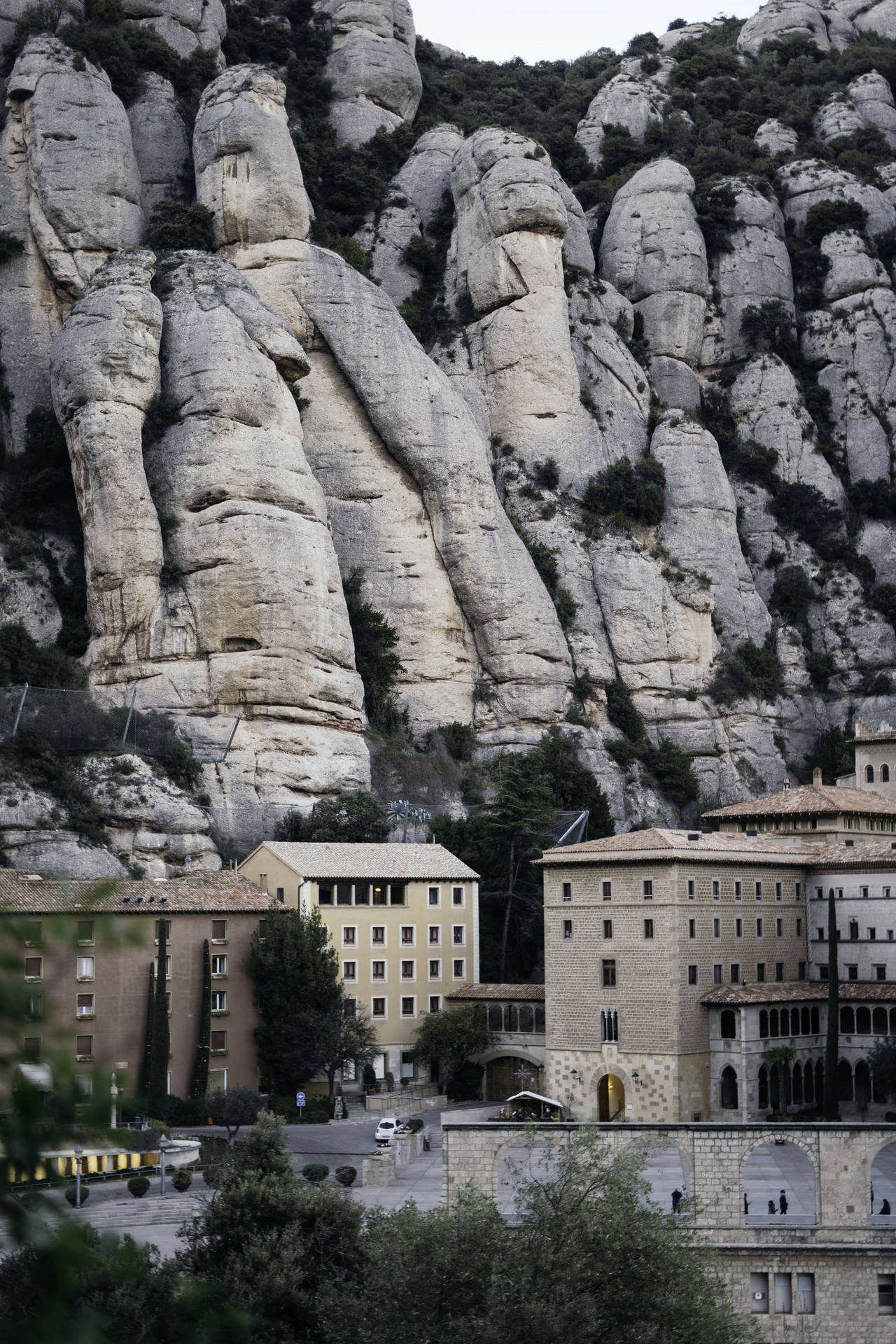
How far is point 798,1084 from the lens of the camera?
187ft

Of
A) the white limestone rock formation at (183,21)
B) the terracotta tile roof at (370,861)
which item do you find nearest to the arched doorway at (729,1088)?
the terracotta tile roof at (370,861)

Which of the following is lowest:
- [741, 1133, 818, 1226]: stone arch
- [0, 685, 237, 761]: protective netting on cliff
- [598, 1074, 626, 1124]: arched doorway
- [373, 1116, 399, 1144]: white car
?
[741, 1133, 818, 1226]: stone arch

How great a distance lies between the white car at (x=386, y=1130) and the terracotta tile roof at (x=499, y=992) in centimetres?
1107

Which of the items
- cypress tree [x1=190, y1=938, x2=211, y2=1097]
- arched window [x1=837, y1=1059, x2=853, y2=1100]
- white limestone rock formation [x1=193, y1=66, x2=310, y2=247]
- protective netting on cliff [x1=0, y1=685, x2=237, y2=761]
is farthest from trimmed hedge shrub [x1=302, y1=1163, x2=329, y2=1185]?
white limestone rock formation [x1=193, y1=66, x2=310, y2=247]

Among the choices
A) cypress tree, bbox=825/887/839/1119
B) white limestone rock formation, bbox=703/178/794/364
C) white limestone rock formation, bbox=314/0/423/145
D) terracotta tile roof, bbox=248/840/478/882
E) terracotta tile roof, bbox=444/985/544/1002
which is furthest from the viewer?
white limestone rock formation, bbox=314/0/423/145

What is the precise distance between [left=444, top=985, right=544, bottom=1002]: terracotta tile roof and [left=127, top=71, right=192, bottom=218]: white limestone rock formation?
47471 mm

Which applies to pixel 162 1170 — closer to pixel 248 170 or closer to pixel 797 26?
pixel 248 170

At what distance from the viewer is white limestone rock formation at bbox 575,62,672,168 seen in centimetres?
11088

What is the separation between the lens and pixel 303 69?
102 meters

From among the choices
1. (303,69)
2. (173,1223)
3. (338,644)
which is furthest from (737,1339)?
(303,69)

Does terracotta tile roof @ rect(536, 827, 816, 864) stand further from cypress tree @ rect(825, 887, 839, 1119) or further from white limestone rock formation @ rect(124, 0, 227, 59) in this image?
white limestone rock formation @ rect(124, 0, 227, 59)

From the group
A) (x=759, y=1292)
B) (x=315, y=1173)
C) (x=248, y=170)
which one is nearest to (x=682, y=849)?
(x=315, y=1173)

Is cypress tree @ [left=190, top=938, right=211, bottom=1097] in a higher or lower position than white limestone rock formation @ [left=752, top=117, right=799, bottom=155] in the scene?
lower

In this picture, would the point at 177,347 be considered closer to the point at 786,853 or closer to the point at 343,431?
the point at 343,431
